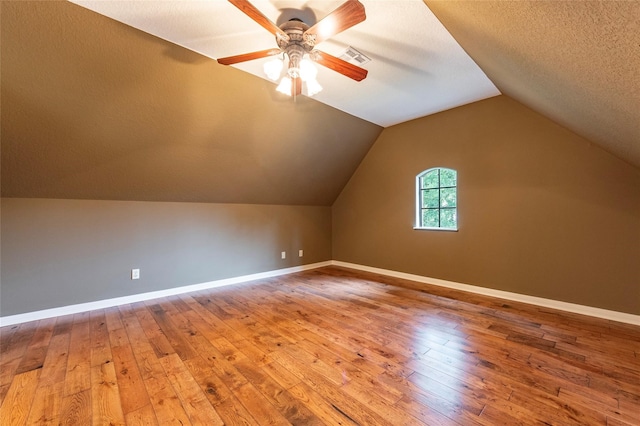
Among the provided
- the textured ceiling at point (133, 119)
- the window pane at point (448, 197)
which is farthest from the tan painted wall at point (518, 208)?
the textured ceiling at point (133, 119)

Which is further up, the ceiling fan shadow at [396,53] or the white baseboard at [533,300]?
the ceiling fan shadow at [396,53]

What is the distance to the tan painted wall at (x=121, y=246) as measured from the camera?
2.76m

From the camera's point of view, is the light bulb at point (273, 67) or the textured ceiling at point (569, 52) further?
the light bulb at point (273, 67)

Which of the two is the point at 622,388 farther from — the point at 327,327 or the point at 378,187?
the point at 378,187

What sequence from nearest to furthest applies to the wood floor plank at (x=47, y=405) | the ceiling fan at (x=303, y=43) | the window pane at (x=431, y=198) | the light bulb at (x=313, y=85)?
the wood floor plank at (x=47, y=405), the ceiling fan at (x=303, y=43), the light bulb at (x=313, y=85), the window pane at (x=431, y=198)

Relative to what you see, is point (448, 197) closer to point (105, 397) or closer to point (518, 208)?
point (518, 208)

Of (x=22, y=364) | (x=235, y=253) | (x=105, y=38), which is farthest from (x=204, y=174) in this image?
(x=22, y=364)

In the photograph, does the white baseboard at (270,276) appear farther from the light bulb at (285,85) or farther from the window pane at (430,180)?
the light bulb at (285,85)

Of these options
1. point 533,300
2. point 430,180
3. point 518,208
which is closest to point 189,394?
point 533,300

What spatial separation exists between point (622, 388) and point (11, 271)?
524 centimetres

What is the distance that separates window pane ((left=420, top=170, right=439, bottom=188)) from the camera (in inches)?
163

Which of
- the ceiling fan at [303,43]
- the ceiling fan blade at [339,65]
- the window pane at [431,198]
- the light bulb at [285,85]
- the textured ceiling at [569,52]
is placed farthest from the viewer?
the window pane at [431,198]

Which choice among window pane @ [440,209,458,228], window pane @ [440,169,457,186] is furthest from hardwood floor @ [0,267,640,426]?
window pane @ [440,169,457,186]

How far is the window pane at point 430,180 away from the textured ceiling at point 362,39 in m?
1.17
